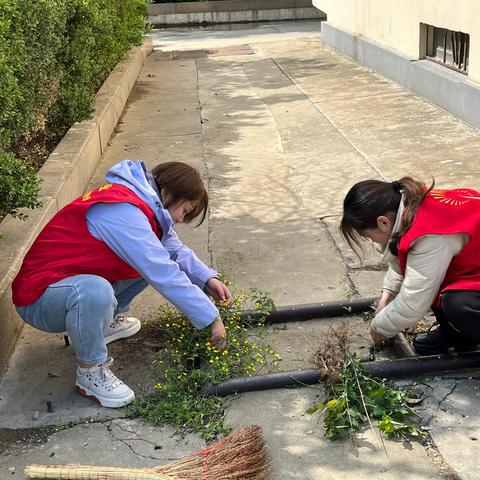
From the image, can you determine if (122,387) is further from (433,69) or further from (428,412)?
(433,69)

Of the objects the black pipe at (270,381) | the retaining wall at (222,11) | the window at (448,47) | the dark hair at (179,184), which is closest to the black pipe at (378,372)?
the black pipe at (270,381)

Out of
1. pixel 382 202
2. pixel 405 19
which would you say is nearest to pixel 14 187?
pixel 382 202

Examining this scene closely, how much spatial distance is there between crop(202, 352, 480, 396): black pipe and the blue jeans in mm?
A: 522

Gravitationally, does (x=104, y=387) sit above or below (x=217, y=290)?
below

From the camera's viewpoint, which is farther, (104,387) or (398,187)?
(104,387)

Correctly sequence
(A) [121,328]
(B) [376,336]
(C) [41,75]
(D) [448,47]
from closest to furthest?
1. (B) [376,336]
2. (A) [121,328]
3. (C) [41,75]
4. (D) [448,47]

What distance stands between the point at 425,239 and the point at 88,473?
1.60 m

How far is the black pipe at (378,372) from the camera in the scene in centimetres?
334

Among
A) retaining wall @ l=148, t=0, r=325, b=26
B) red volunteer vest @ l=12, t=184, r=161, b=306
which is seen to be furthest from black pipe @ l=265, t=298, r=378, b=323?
retaining wall @ l=148, t=0, r=325, b=26

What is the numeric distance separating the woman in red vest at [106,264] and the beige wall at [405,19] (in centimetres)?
504

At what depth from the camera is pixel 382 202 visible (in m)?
3.17

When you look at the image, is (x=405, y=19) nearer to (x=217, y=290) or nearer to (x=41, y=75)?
(x=41, y=75)

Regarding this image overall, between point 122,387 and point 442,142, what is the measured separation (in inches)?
184

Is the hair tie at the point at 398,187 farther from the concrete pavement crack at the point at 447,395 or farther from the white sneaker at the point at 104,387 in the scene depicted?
the white sneaker at the point at 104,387
